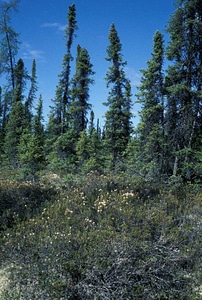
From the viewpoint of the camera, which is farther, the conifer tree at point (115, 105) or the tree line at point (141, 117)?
the conifer tree at point (115, 105)

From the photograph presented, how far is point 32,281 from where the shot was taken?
12.5 feet

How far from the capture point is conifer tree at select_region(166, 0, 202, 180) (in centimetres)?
987

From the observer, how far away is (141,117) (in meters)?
14.0

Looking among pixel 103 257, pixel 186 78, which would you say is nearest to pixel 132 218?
pixel 103 257

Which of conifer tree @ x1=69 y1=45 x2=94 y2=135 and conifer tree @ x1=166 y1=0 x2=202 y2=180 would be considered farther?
conifer tree @ x1=69 y1=45 x2=94 y2=135

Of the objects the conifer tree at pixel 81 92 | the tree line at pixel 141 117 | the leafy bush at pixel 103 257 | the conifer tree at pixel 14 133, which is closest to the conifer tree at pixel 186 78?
the tree line at pixel 141 117

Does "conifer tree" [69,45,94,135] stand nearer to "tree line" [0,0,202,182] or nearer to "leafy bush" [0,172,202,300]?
"tree line" [0,0,202,182]

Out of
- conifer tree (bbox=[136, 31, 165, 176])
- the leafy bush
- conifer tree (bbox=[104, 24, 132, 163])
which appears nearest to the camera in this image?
the leafy bush

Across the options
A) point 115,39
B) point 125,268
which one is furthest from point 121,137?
point 125,268

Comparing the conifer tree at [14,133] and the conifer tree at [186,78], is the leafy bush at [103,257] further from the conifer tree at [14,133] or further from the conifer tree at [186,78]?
the conifer tree at [14,133]

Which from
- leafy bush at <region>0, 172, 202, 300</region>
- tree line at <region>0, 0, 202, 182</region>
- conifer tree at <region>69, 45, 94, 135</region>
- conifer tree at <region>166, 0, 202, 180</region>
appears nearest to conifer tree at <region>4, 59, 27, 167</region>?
tree line at <region>0, 0, 202, 182</region>

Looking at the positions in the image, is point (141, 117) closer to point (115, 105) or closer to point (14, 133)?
point (115, 105)

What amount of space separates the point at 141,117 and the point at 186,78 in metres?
4.02

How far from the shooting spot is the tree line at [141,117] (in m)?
10.1
